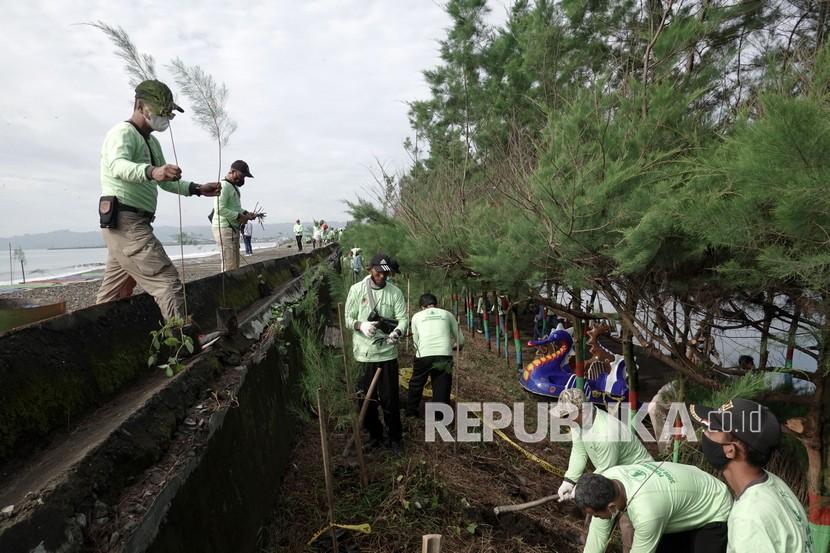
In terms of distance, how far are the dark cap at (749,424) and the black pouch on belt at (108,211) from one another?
3.62 m

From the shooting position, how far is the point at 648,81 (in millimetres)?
3879

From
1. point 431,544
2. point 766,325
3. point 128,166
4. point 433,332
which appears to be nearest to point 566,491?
point 433,332

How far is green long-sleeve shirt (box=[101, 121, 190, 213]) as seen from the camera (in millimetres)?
2559

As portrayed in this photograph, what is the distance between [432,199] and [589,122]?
3.00m

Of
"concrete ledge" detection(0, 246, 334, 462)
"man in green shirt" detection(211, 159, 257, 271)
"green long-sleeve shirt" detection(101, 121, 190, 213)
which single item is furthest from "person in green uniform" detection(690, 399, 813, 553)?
"man in green shirt" detection(211, 159, 257, 271)

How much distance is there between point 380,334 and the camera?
162 inches

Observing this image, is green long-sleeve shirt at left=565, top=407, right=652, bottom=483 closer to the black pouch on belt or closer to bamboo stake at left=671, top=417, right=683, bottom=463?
bamboo stake at left=671, top=417, right=683, bottom=463

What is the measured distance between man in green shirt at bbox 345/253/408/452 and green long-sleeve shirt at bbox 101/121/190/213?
73.9 inches

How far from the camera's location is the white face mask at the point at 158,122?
2.75 metres

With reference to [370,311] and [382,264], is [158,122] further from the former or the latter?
[370,311]

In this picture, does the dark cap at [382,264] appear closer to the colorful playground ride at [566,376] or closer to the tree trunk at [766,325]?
the tree trunk at [766,325]

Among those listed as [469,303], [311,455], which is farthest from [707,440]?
[469,303]

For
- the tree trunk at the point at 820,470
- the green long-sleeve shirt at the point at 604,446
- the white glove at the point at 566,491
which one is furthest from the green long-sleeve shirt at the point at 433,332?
the tree trunk at the point at 820,470

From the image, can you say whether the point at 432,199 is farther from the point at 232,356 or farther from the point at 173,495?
the point at 173,495
